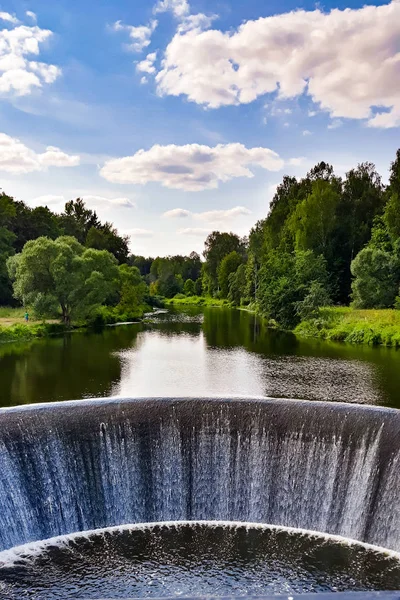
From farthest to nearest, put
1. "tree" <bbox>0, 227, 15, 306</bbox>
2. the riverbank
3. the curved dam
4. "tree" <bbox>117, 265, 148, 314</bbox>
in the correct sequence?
"tree" <bbox>117, 265, 148, 314</bbox>, "tree" <bbox>0, 227, 15, 306</bbox>, the riverbank, the curved dam

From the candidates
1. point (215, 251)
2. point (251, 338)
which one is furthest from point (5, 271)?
point (215, 251)

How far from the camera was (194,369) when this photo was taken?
21.7m

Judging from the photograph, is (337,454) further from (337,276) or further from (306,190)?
(306,190)

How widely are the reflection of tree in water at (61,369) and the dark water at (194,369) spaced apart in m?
0.03

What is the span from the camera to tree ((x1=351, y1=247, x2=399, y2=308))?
38656 millimetres

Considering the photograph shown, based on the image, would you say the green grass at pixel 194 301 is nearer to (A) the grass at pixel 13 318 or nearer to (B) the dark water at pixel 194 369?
(A) the grass at pixel 13 318

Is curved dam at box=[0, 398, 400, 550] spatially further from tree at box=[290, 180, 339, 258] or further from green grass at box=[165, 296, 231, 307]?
green grass at box=[165, 296, 231, 307]

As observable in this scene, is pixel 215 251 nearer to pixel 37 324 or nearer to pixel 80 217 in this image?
pixel 80 217

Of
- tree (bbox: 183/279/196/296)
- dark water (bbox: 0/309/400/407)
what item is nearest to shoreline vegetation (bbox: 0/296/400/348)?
dark water (bbox: 0/309/400/407)

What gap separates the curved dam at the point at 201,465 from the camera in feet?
32.2

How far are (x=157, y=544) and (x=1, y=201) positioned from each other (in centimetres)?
4489

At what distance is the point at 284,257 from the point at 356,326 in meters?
16.8

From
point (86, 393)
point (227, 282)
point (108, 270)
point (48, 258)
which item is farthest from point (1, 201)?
point (227, 282)

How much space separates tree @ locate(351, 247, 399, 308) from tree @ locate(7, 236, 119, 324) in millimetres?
18960
